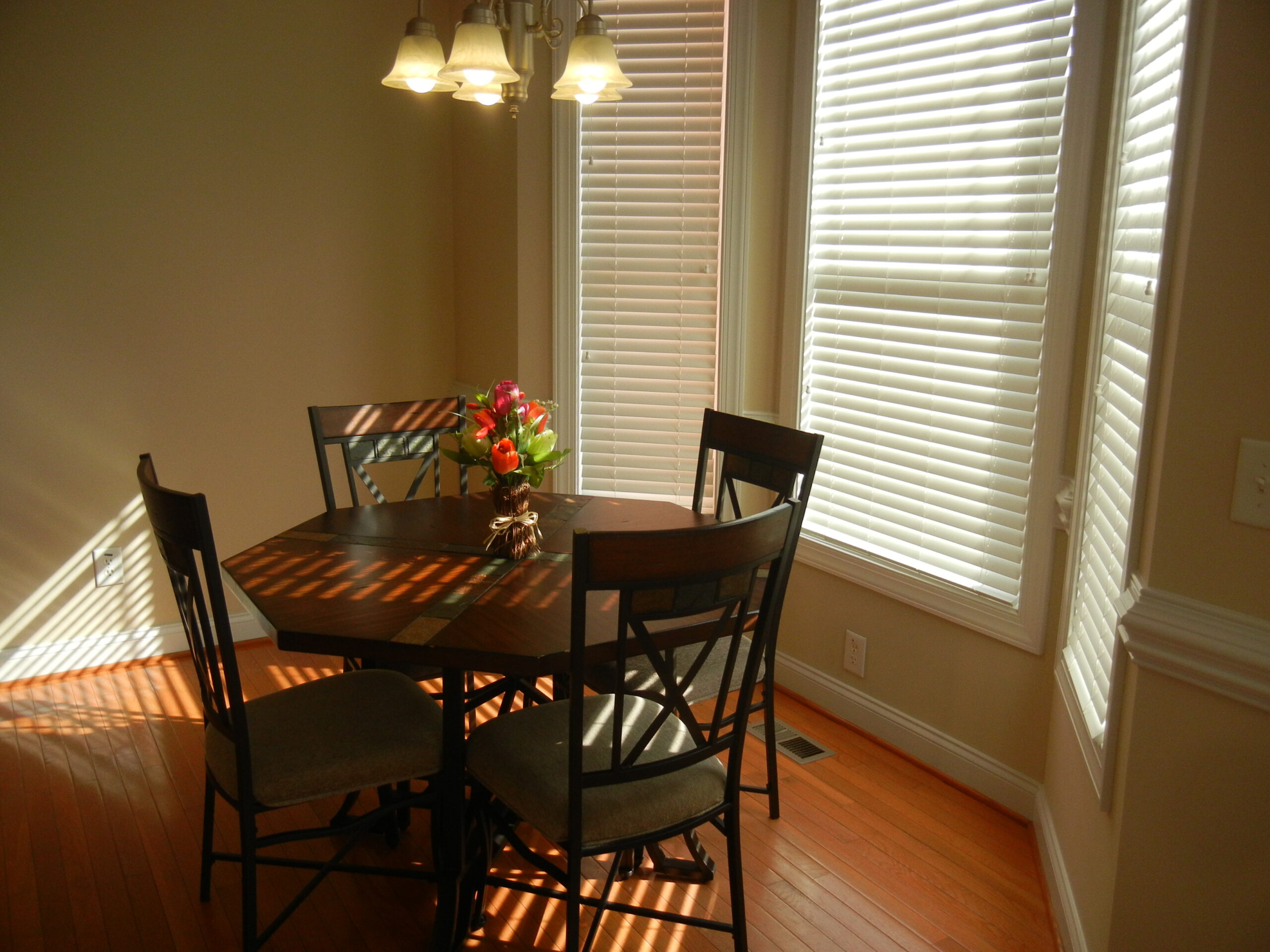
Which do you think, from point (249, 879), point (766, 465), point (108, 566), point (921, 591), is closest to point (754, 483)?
point (766, 465)

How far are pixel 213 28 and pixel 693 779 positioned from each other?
3.16 metres

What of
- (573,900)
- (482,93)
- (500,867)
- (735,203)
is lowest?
(500,867)

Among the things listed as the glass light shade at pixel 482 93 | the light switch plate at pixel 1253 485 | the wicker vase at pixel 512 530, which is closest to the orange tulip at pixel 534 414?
the wicker vase at pixel 512 530

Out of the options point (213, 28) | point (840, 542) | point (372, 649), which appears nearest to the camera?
point (372, 649)

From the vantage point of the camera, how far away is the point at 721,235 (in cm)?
351

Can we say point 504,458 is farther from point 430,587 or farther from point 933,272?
point 933,272

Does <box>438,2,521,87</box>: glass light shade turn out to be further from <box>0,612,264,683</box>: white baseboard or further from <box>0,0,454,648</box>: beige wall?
<box>0,612,264,683</box>: white baseboard

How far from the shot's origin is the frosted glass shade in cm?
222

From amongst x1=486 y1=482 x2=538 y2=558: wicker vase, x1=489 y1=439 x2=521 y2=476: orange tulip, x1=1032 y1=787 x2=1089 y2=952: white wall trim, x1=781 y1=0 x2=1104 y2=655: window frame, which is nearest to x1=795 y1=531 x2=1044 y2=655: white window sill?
x1=781 y1=0 x2=1104 y2=655: window frame

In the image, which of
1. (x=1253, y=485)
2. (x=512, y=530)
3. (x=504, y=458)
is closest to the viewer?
(x=1253, y=485)

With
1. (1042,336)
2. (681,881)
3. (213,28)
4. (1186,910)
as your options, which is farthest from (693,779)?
(213,28)

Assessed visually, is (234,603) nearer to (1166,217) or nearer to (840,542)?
(840,542)

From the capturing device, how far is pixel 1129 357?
2105 millimetres

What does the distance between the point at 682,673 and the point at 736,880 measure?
0.56 metres
